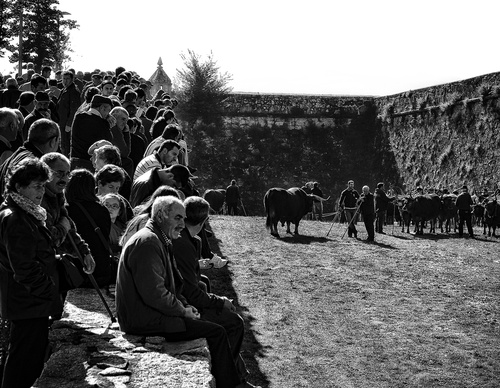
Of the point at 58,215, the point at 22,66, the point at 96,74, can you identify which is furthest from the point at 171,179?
the point at 22,66

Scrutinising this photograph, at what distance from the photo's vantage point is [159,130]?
15141 mm

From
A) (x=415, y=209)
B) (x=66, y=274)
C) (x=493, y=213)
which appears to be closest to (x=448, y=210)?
(x=493, y=213)

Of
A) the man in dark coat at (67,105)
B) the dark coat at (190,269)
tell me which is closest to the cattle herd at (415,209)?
the man in dark coat at (67,105)

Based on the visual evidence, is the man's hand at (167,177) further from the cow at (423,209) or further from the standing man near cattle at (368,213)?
the cow at (423,209)

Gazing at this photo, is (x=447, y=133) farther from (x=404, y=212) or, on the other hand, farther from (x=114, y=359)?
(x=114, y=359)

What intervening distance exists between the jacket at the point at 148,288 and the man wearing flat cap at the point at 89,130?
4280 mm

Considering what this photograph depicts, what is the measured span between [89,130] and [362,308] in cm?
667

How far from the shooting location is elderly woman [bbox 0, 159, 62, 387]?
20.6ft

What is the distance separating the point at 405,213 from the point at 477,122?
689 cm

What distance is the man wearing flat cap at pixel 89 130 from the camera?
1135 cm

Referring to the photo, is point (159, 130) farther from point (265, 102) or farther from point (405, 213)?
point (265, 102)

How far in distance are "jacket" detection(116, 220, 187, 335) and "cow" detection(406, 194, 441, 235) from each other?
75.0 ft

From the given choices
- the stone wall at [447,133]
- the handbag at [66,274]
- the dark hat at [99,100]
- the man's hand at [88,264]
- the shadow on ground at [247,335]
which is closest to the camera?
the handbag at [66,274]

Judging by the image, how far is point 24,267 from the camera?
622cm
